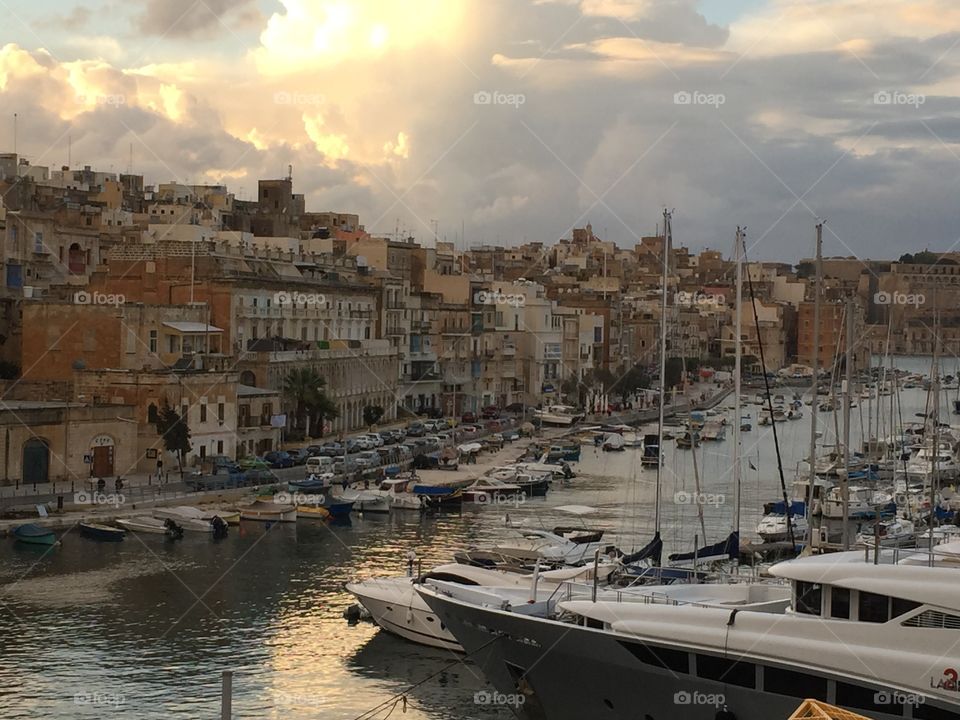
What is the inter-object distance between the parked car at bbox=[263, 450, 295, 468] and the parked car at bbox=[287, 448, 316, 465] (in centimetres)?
17

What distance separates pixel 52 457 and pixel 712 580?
695 inches

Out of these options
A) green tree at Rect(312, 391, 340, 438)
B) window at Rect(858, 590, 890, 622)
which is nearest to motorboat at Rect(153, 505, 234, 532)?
green tree at Rect(312, 391, 340, 438)

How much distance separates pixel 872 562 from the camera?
49.1ft

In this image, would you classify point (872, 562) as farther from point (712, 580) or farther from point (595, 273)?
point (595, 273)

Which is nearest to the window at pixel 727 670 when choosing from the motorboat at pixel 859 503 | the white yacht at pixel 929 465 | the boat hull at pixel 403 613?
the boat hull at pixel 403 613

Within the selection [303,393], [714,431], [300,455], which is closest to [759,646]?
[300,455]

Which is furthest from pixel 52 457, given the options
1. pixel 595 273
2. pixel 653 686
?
pixel 595 273

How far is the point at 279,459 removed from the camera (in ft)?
125

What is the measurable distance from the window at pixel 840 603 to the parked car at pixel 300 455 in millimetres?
24861
